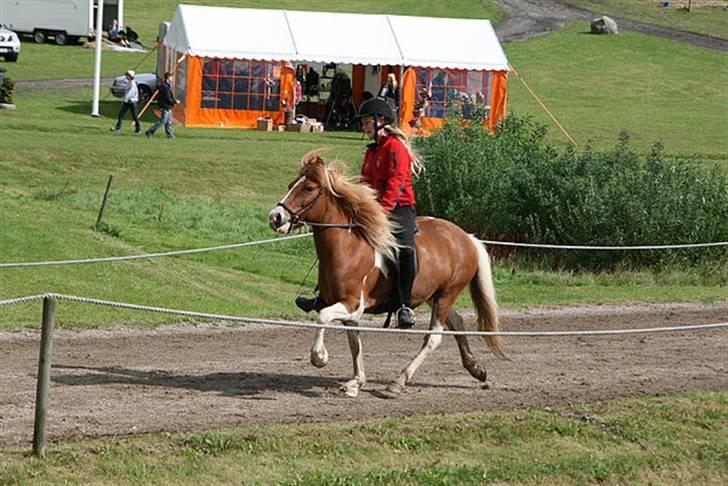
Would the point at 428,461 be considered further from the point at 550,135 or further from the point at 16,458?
the point at 550,135

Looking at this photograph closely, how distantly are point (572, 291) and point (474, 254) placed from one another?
7968 millimetres

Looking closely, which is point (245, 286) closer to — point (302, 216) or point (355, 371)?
point (355, 371)

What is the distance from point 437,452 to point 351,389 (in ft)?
5.73

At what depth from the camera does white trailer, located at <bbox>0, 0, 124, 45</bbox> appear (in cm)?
6279

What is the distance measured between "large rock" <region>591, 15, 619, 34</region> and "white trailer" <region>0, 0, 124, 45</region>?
26676mm

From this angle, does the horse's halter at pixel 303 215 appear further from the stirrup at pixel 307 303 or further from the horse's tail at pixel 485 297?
the horse's tail at pixel 485 297

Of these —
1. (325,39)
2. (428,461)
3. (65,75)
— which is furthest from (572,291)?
(65,75)

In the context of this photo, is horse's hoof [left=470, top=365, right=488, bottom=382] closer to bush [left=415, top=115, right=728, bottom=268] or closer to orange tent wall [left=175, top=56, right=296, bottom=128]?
bush [left=415, top=115, right=728, bottom=268]

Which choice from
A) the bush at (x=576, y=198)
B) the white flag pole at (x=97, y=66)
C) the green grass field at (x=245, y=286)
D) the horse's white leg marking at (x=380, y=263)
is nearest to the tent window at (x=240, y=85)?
the green grass field at (x=245, y=286)

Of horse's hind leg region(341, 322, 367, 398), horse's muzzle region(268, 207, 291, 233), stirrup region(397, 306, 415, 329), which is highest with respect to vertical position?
horse's muzzle region(268, 207, 291, 233)

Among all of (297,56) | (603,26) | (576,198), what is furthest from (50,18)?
(576,198)

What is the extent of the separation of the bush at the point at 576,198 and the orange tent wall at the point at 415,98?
51.8 feet

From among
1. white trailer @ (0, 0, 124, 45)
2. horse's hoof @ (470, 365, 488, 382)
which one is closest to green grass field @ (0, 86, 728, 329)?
horse's hoof @ (470, 365, 488, 382)

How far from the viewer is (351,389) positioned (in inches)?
485
